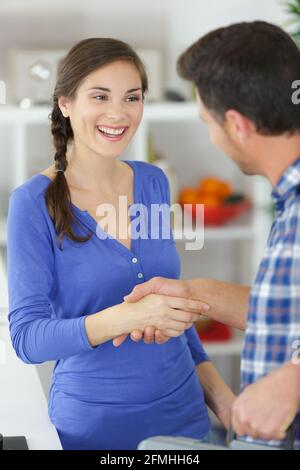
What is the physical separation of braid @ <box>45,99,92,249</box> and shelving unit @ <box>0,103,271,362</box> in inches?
66.4

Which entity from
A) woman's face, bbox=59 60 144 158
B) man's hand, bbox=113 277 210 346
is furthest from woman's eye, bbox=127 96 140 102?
man's hand, bbox=113 277 210 346

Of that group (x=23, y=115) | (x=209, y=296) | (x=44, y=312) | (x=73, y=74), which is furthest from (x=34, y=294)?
(x=23, y=115)

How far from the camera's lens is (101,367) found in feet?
5.80

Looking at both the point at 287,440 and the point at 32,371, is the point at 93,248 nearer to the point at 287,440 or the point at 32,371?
the point at 32,371

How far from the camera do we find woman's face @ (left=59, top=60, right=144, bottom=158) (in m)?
1.77

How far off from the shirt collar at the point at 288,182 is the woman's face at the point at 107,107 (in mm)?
590

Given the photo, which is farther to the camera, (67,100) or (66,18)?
(66,18)

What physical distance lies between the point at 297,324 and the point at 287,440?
171 millimetres

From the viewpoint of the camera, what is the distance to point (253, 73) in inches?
48.6

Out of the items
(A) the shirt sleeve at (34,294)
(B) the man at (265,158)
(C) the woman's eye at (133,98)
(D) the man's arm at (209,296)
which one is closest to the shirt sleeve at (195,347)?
(D) the man's arm at (209,296)

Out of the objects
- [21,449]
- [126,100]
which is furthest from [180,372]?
[126,100]

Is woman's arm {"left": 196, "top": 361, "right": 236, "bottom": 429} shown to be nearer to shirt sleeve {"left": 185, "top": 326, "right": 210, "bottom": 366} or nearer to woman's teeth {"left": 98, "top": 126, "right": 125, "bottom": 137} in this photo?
shirt sleeve {"left": 185, "top": 326, "right": 210, "bottom": 366}

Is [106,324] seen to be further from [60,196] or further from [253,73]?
[253,73]
